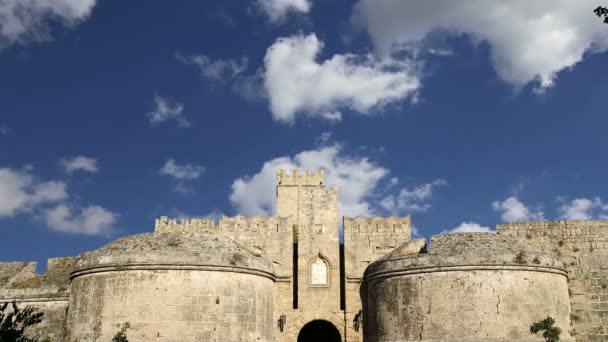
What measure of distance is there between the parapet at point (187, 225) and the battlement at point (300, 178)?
5.40 metres

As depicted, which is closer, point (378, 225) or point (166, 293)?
point (166, 293)

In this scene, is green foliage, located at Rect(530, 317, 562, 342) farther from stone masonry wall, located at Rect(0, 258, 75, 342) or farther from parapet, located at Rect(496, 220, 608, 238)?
stone masonry wall, located at Rect(0, 258, 75, 342)

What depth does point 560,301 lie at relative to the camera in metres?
21.2

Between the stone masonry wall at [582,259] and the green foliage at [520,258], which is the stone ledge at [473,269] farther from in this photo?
the stone masonry wall at [582,259]

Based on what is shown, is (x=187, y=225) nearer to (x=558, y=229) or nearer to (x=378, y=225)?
(x=378, y=225)

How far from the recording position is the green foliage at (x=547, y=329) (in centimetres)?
1991

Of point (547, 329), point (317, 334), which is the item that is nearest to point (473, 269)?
point (547, 329)

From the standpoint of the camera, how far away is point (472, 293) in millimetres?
20328

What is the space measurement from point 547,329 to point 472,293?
274 centimetres

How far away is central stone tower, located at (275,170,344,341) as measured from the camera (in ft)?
78.1

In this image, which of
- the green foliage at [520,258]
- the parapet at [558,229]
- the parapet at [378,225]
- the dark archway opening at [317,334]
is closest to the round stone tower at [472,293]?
the green foliage at [520,258]

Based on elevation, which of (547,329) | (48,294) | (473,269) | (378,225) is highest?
(378,225)

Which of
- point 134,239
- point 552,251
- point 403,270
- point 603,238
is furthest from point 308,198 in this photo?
point 603,238

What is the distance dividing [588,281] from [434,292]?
6947mm
